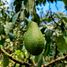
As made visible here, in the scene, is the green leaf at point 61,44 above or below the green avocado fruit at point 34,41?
below

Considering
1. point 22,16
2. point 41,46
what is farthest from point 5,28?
point 41,46

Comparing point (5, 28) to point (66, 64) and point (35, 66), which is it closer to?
point (35, 66)

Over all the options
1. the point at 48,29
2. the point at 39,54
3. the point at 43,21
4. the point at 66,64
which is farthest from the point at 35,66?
the point at 66,64

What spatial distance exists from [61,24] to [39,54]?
1.62ft

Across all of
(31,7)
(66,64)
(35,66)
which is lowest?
(66,64)

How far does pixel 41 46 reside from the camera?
1.39m

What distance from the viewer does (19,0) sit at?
1591 mm

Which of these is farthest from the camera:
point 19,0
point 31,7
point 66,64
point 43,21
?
point 66,64

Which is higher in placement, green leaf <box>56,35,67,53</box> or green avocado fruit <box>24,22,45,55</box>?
green avocado fruit <box>24,22,45,55</box>

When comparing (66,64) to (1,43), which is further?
(66,64)

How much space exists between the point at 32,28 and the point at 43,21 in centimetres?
34

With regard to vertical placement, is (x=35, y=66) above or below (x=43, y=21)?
below

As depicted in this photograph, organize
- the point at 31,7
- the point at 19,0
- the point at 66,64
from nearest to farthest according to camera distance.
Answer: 1. the point at 31,7
2. the point at 19,0
3. the point at 66,64

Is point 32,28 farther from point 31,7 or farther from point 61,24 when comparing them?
point 61,24
